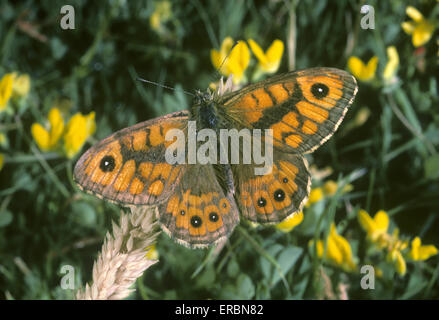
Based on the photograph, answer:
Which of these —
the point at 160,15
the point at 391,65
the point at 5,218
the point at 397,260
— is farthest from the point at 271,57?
the point at 5,218

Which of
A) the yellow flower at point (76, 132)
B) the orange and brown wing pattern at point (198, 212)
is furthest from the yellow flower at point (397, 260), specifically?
the yellow flower at point (76, 132)

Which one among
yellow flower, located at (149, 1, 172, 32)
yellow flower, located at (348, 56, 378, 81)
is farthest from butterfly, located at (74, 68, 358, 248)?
yellow flower, located at (149, 1, 172, 32)

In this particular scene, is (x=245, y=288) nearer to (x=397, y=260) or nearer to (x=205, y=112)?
(x=397, y=260)

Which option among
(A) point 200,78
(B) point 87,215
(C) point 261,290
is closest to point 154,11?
(A) point 200,78

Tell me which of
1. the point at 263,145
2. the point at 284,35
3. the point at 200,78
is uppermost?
the point at 284,35

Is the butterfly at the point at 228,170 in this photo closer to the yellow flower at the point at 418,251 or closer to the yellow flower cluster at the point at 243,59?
the yellow flower cluster at the point at 243,59
